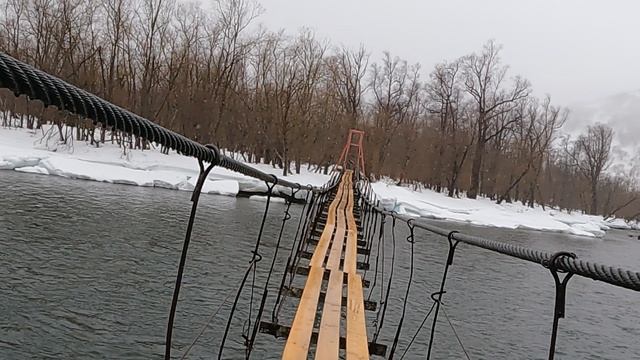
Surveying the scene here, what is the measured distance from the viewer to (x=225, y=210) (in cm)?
1650

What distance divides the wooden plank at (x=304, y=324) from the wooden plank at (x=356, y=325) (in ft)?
0.81

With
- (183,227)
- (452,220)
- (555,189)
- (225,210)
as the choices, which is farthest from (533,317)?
(555,189)

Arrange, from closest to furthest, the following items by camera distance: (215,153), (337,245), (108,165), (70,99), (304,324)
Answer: (70,99), (215,153), (304,324), (337,245), (108,165)

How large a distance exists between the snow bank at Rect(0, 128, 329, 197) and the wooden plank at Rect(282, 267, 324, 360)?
587 inches

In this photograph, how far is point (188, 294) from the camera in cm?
687

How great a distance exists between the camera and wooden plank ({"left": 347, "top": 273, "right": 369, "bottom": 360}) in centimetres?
299

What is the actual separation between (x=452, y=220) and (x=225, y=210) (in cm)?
1549

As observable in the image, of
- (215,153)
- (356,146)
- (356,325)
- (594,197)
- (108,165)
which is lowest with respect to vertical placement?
(356,325)

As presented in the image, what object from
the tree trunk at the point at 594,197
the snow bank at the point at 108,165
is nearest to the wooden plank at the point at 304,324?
the snow bank at the point at 108,165

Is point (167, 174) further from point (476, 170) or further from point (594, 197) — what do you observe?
point (594, 197)

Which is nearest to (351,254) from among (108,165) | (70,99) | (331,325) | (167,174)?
(331,325)

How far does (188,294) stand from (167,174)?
1736 centimetres

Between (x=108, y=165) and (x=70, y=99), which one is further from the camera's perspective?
(x=108, y=165)

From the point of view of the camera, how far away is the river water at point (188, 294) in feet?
17.5
